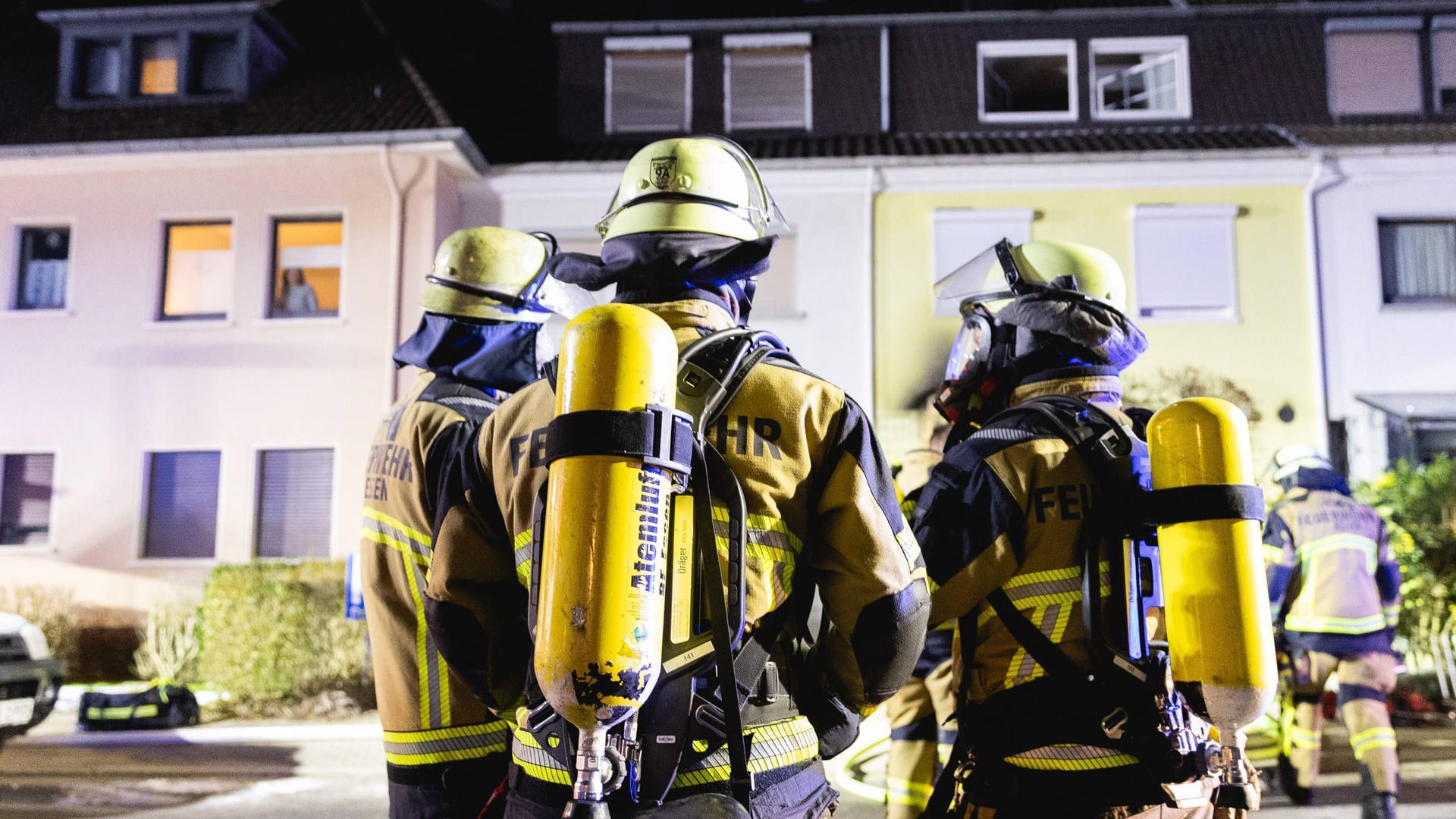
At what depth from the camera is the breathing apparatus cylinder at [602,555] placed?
4.42 feet

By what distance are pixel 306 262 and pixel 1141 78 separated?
476 inches

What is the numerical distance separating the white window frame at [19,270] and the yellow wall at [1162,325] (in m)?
10.6

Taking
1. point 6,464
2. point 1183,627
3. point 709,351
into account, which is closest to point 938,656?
point 1183,627

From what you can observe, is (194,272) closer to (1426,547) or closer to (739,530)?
(739,530)

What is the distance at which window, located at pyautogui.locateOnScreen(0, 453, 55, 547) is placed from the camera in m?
12.7

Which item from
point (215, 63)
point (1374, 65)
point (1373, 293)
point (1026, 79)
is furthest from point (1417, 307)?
point (215, 63)

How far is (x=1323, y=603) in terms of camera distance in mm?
5812

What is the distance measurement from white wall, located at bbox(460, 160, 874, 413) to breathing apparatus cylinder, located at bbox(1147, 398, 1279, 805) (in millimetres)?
10341

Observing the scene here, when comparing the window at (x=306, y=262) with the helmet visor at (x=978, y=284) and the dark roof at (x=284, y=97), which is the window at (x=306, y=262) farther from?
the helmet visor at (x=978, y=284)

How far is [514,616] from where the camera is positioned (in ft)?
6.84

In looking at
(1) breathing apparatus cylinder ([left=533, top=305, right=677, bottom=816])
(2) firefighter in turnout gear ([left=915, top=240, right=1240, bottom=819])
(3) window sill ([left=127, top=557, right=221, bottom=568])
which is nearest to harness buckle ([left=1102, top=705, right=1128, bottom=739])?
(2) firefighter in turnout gear ([left=915, top=240, right=1240, bottom=819])

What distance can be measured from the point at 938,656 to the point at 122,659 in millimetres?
10842

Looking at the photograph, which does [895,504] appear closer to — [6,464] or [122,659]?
[122,659]

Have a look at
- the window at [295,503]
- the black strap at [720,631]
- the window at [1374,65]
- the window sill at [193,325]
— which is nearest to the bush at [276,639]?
the window at [295,503]
